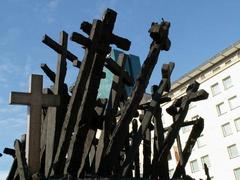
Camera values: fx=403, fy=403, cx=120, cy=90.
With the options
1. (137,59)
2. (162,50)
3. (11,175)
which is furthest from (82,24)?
(137,59)

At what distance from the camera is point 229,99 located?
38.2 metres

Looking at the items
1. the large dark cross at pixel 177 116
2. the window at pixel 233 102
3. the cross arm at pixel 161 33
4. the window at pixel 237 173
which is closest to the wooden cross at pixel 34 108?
the cross arm at pixel 161 33

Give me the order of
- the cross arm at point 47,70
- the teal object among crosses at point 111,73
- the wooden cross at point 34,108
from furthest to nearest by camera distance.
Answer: the teal object among crosses at point 111,73
the cross arm at point 47,70
the wooden cross at point 34,108

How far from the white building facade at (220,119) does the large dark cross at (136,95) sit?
30260 mm

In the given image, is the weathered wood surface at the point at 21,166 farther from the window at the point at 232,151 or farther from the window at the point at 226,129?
the window at the point at 226,129

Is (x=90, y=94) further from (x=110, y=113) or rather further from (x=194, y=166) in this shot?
(x=194, y=166)

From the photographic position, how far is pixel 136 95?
710cm

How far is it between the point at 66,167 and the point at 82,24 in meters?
2.42

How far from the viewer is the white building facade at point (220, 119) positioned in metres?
36.2

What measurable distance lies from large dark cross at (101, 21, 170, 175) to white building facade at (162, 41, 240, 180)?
1191 inches

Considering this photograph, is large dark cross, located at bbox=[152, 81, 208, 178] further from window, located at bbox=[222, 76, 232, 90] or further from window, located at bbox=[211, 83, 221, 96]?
window, located at bbox=[211, 83, 221, 96]

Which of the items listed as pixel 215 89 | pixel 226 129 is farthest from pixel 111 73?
pixel 226 129

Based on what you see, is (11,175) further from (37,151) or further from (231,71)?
(231,71)

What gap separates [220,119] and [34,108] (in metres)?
33.7
